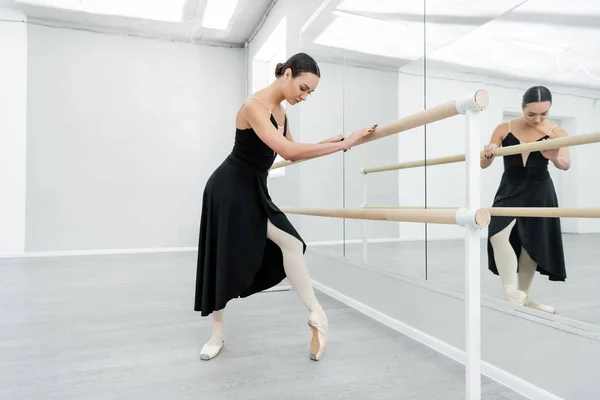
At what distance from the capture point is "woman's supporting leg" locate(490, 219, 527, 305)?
165 centimetres

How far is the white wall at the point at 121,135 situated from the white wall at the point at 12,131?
0.31ft

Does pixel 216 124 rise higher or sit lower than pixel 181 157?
higher

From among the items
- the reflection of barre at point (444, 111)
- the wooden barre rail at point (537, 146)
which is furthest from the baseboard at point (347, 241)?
the reflection of barre at point (444, 111)

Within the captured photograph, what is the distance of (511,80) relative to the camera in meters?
1.57

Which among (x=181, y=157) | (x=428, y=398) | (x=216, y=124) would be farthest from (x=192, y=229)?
(x=428, y=398)

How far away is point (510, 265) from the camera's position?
1709 mm

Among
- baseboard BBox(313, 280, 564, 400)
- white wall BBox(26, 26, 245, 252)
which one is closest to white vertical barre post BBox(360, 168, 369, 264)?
baseboard BBox(313, 280, 564, 400)

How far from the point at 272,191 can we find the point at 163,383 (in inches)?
145

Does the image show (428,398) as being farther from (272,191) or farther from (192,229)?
(192,229)

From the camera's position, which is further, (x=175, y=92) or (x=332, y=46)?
(x=175, y=92)

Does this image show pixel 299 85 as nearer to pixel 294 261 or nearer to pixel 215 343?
pixel 294 261

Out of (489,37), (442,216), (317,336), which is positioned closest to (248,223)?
(317,336)

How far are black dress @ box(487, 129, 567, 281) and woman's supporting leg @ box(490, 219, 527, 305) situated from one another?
0.05 ft

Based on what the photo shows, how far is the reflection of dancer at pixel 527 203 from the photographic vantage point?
4.85 ft
